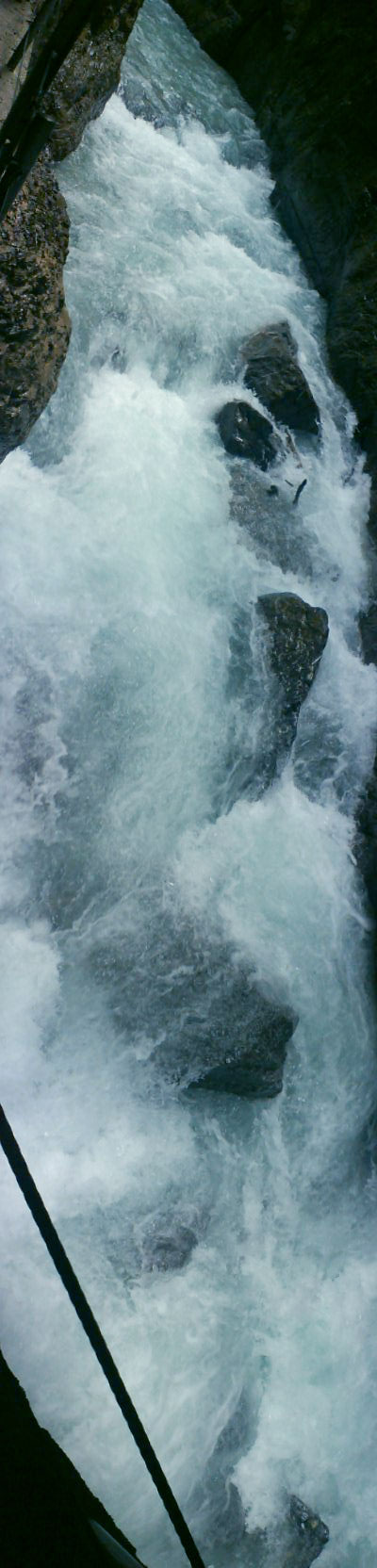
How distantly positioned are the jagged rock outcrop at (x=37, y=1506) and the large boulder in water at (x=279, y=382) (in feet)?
20.2

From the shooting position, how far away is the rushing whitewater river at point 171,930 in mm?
4375

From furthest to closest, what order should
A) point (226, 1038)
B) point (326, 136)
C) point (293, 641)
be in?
point (326, 136) → point (293, 641) → point (226, 1038)

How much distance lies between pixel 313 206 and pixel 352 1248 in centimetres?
804

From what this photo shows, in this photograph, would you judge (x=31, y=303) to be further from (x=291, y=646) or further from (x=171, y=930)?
(x=171, y=930)

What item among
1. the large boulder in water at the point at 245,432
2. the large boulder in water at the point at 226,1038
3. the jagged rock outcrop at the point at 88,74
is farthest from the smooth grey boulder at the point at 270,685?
the jagged rock outcrop at the point at 88,74

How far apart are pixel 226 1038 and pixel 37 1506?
Answer: 2.57 metres

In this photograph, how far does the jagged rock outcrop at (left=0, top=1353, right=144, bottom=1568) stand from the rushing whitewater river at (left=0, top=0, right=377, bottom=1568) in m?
1.26

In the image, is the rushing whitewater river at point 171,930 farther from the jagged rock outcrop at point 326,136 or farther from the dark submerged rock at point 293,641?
the jagged rock outcrop at point 326,136

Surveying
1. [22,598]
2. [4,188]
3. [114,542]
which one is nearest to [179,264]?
[114,542]

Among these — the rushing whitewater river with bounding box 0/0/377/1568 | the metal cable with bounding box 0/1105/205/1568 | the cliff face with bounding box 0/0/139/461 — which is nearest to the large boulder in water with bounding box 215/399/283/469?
the rushing whitewater river with bounding box 0/0/377/1568

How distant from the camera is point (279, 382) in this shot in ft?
23.2

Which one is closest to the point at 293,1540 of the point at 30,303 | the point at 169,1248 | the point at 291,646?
the point at 169,1248

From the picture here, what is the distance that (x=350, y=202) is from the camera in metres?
8.30

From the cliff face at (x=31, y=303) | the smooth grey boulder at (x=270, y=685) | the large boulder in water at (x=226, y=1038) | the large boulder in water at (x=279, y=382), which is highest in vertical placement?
the large boulder in water at (x=279, y=382)
